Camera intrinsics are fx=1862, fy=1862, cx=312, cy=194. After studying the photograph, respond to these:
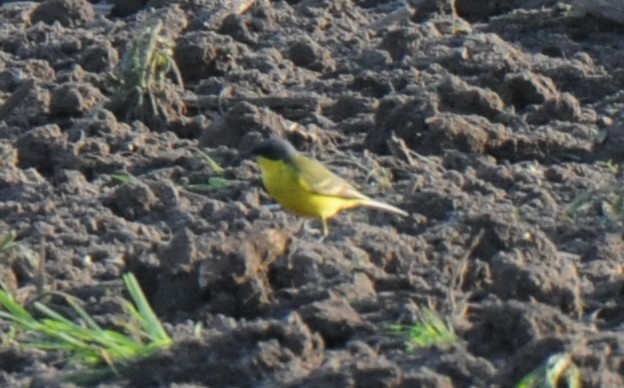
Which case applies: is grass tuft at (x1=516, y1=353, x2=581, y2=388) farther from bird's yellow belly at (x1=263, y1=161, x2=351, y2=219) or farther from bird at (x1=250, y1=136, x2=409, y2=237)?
bird's yellow belly at (x1=263, y1=161, x2=351, y2=219)

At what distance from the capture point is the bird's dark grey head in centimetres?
798

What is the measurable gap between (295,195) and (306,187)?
0.08m

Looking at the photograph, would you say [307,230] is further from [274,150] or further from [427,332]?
[427,332]

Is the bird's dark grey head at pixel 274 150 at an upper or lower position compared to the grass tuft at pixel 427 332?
lower

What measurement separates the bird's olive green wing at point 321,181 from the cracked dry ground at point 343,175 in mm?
144

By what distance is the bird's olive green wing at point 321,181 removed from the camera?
775 centimetres

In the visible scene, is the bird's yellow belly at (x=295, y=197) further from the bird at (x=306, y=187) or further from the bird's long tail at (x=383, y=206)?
the bird's long tail at (x=383, y=206)

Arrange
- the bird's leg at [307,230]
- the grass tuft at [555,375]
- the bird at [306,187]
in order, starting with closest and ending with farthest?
the grass tuft at [555,375], the bird's leg at [307,230], the bird at [306,187]

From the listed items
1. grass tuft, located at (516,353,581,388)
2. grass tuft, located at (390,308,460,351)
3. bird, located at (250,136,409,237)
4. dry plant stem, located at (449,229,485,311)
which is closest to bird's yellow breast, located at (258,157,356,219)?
bird, located at (250,136,409,237)

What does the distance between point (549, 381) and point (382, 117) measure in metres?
3.94

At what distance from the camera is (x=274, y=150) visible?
8.02 m

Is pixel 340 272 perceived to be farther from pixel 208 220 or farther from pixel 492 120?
pixel 492 120

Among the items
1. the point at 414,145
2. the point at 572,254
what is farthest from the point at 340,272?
the point at 414,145

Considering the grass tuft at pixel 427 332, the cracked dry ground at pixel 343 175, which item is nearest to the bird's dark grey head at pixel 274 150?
the cracked dry ground at pixel 343 175
